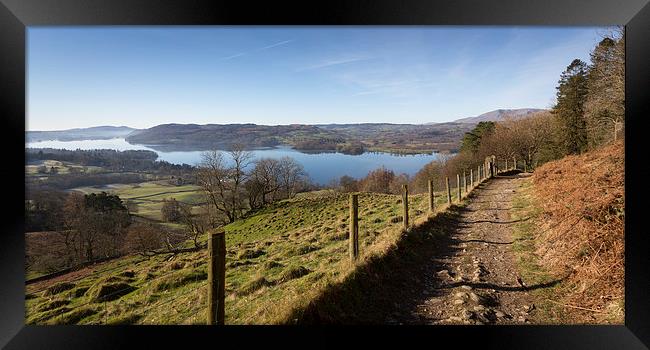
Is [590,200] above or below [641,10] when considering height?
below

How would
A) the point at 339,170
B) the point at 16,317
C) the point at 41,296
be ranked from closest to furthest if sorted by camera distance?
the point at 16,317 → the point at 41,296 → the point at 339,170

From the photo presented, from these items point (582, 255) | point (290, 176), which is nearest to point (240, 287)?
point (582, 255)

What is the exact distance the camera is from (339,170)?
1661cm

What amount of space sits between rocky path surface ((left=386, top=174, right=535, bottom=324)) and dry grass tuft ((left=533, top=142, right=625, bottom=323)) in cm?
54

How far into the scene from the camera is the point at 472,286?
422 cm

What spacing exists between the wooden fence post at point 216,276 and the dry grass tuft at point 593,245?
368 centimetres

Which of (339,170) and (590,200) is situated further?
(339,170)

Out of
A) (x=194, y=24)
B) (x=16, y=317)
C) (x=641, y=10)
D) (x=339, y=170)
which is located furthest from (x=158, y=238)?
(x=641, y=10)

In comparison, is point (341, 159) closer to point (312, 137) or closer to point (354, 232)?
point (312, 137)

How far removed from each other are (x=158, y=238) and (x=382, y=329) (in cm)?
1972

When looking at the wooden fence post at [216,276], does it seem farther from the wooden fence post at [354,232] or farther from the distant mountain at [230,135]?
the distant mountain at [230,135]

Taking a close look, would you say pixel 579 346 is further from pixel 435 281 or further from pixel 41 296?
pixel 41 296

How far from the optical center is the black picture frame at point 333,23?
11.0ft

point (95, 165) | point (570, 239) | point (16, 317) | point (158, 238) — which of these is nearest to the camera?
point (16, 317)
